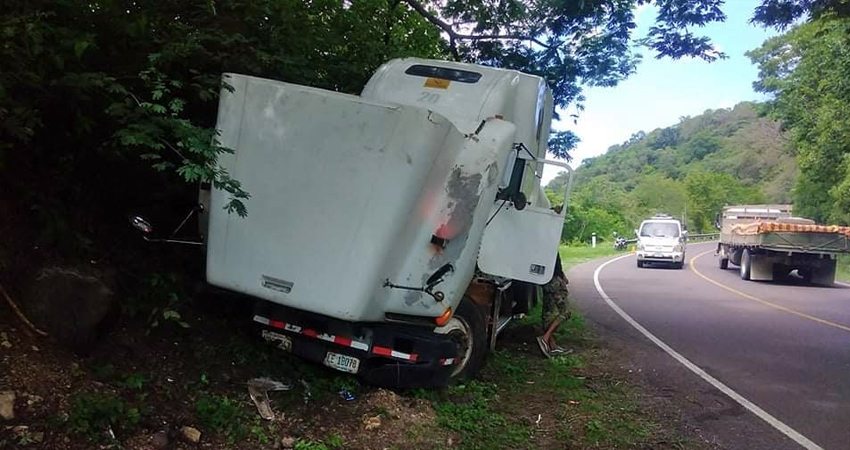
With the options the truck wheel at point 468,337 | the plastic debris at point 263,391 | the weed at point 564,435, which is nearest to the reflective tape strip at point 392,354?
the truck wheel at point 468,337

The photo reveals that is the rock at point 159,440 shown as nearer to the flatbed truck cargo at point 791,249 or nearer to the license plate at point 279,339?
the license plate at point 279,339

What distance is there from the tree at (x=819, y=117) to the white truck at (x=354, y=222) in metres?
21.8

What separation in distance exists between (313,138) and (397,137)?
603mm

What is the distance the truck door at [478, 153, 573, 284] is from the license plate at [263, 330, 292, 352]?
5.59 ft

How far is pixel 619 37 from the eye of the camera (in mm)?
10500

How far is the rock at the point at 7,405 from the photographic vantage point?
321 centimetres

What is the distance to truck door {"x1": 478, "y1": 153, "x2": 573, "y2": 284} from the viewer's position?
527 centimetres

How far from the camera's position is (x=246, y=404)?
14.1 feet

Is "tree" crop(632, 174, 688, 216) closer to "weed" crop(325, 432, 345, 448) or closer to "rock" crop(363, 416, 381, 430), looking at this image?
"rock" crop(363, 416, 381, 430)

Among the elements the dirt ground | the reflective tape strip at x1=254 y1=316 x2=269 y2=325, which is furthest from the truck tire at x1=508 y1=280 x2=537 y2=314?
the reflective tape strip at x1=254 y1=316 x2=269 y2=325

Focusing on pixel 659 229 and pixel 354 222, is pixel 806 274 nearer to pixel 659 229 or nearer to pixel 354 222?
pixel 659 229

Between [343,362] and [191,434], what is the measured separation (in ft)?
4.53

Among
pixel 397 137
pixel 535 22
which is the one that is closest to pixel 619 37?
pixel 535 22

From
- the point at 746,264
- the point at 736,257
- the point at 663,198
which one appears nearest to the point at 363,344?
the point at 746,264
